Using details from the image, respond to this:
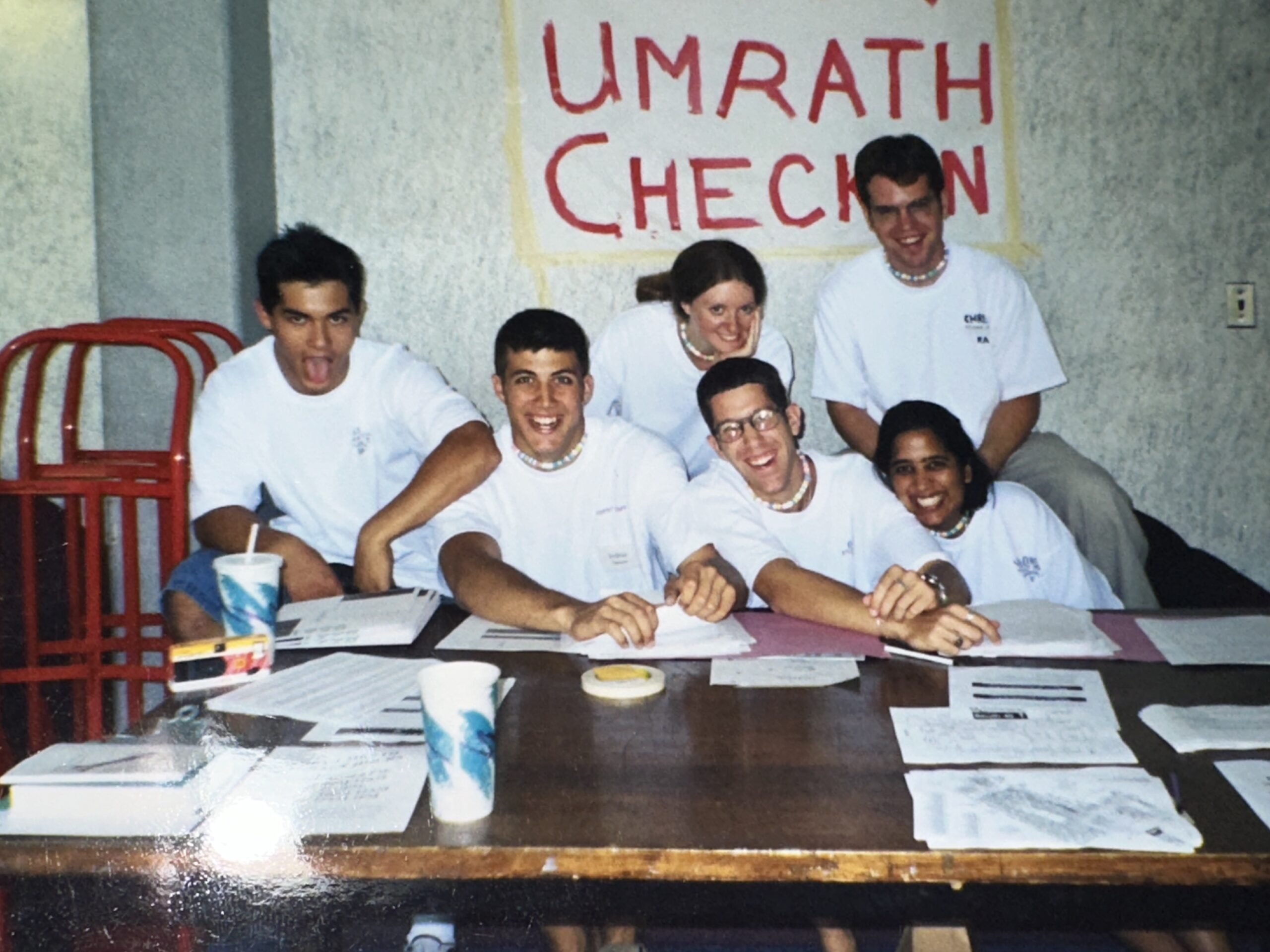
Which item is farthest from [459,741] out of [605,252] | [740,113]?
[740,113]

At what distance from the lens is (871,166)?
2873mm

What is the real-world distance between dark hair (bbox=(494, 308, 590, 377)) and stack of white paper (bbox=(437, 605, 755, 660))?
71 centimetres

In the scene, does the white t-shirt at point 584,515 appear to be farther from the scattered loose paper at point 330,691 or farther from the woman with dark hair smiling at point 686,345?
the scattered loose paper at point 330,691

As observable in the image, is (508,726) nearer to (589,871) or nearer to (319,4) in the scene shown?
(589,871)

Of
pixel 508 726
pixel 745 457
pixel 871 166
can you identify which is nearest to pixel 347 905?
pixel 508 726

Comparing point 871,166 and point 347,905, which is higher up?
point 871,166

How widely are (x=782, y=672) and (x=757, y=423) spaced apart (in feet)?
2.91

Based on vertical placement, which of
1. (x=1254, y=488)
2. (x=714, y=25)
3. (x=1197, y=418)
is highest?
(x=714, y=25)

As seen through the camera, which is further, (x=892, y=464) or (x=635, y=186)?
(x=635, y=186)

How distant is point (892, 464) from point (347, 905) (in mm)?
1532

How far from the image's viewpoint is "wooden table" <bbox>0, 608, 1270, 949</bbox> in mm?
978

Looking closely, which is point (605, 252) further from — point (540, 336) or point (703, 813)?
point (703, 813)

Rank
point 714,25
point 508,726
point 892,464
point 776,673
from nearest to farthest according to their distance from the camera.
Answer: point 508,726
point 776,673
point 892,464
point 714,25

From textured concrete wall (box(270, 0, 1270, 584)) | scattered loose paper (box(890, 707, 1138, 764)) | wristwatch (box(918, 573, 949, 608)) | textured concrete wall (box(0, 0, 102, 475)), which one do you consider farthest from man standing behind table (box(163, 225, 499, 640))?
scattered loose paper (box(890, 707, 1138, 764))
